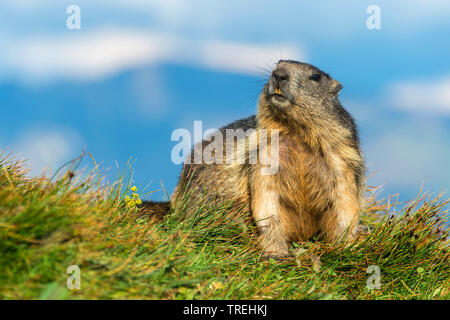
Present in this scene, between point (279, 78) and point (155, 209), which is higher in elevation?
point (279, 78)

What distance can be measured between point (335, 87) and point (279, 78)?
3.43 ft

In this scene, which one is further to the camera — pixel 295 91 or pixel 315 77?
pixel 315 77

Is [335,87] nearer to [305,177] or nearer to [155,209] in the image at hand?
[305,177]

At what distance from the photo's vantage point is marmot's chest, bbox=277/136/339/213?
22.0 ft

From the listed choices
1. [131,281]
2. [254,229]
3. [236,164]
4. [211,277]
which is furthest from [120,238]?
[236,164]

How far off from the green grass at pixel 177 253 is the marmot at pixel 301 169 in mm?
268

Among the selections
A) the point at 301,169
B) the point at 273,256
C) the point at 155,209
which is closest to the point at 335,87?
the point at 301,169

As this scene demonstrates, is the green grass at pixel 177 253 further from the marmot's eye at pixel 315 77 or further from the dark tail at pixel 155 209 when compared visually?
the marmot's eye at pixel 315 77

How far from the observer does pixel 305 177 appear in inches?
266

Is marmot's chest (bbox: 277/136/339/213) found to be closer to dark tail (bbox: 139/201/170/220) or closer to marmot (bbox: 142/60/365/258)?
marmot (bbox: 142/60/365/258)

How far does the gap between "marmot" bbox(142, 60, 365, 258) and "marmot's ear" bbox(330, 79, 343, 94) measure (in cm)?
8

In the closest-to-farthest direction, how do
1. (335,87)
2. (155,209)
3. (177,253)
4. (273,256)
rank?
(177,253) < (273,256) < (335,87) < (155,209)
